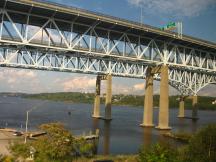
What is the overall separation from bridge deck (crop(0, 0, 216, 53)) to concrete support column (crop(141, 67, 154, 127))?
10.5m

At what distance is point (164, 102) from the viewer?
7875cm

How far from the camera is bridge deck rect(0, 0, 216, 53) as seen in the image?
57969 millimetres

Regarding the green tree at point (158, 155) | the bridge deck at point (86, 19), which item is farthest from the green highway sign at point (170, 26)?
the green tree at point (158, 155)

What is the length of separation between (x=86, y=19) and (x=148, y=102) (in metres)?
28.7

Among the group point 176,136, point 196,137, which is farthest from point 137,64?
point 196,137

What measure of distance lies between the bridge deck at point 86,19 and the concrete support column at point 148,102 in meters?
10.5

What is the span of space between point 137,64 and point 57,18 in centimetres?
2968

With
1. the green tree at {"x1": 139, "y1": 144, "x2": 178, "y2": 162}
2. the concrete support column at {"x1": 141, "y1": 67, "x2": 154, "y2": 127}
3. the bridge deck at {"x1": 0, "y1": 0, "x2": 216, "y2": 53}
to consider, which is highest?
the bridge deck at {"x1": 0, "y1": 0, "x2": 216, "y2": 53}

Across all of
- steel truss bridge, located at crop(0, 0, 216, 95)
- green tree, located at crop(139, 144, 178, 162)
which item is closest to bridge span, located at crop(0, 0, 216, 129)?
steel truss bridge, located at crop(0, 0, 216, 95)

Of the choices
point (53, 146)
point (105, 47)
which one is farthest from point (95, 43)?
point (53, 146)

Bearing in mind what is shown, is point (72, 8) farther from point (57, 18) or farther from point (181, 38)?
point (181, 38)

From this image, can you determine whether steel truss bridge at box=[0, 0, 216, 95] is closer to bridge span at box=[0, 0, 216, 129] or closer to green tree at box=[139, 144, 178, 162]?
bridge span at box=[0, 0, 216, 129]

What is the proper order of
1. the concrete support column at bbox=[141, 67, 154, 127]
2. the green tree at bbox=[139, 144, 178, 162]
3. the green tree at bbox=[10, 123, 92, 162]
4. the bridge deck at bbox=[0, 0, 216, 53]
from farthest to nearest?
the concrete support column at bbox=[141, 67, 154, 127], the bridge deck at bbox=[0, 0, 216, 53], the green tree at bbox=[10, 123, 92, 162], the green tree at bbox=[139, 144, 178, 162]

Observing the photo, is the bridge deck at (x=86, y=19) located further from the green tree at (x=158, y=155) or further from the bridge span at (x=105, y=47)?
the green tree at (x=158, y=155)
